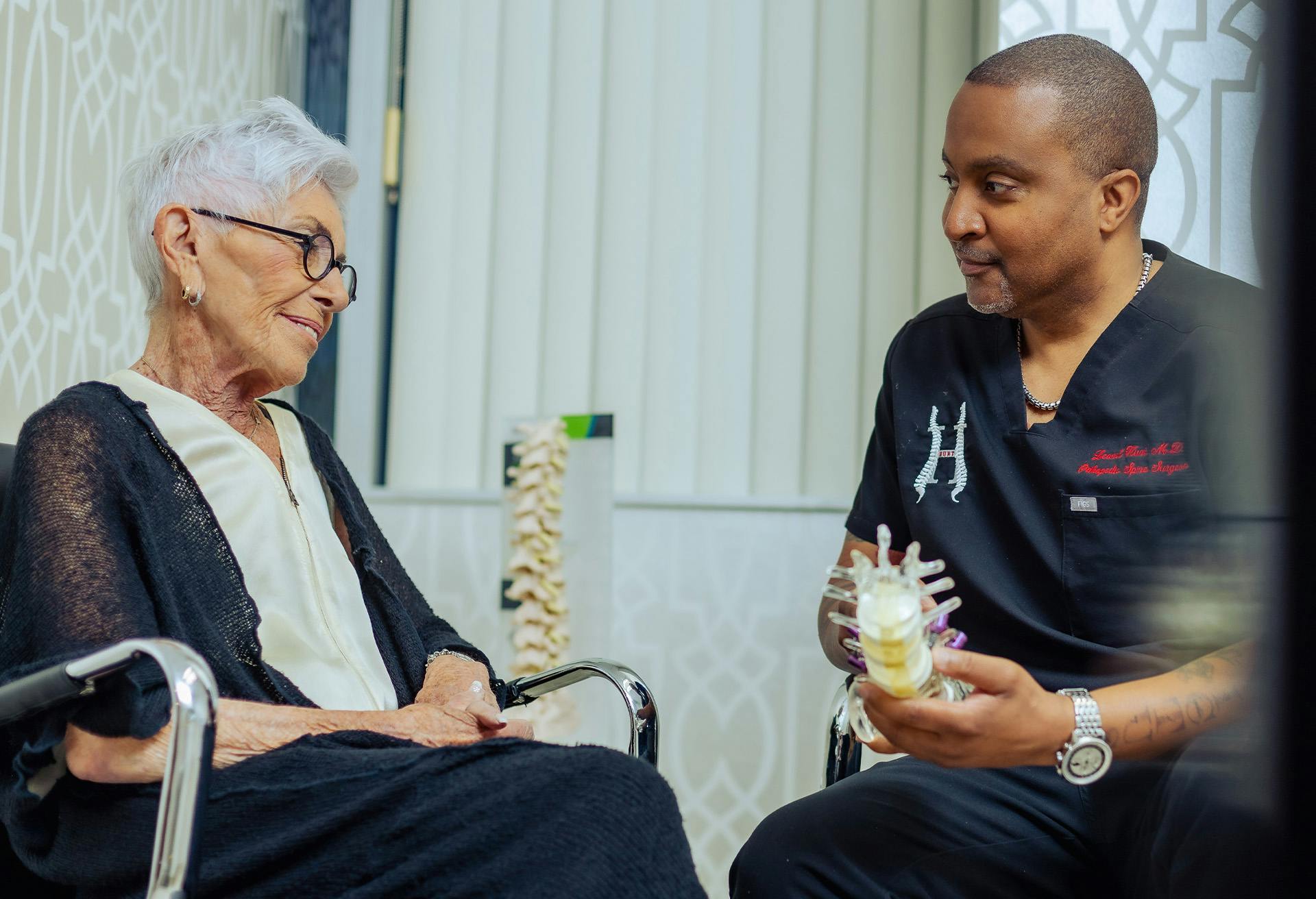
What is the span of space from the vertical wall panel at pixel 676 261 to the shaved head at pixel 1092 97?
4.87ft

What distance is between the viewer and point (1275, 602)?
1.17ft

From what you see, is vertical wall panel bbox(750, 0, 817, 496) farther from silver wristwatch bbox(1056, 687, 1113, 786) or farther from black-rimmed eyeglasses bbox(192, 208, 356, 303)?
silver wristwatch bbox(1056, 687, 1113, 786)

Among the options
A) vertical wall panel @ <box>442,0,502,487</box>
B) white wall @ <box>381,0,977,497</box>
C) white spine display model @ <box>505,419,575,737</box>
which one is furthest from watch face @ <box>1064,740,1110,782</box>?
vertical wall panel @ <box>442,0,502,487</box>

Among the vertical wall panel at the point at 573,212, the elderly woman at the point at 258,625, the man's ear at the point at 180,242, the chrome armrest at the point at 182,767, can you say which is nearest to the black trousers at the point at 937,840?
the elderly woman at the point at 258,625

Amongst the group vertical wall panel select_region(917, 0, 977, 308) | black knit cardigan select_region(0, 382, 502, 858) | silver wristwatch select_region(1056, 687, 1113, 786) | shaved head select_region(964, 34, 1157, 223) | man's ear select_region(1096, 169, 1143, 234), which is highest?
vertical wall panel select_region(917, 0, 977, 308)

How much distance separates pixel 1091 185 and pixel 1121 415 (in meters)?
0.33

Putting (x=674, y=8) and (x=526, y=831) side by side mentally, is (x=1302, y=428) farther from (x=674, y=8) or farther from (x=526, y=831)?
(x=674, y=8)

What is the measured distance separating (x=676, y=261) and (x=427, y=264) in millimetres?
715

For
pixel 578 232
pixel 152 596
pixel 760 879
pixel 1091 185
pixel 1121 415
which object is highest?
pixel 578 232

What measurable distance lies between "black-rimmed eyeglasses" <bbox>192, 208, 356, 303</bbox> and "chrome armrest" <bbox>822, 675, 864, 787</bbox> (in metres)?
0.99

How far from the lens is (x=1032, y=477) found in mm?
1477

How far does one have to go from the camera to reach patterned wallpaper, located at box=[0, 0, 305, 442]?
5.60 feet

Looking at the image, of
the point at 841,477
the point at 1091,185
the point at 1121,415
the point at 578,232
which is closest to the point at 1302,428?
the point at 1121,415

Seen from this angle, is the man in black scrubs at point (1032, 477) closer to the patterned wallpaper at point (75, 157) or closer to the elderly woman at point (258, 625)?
the elderly woman at point (258, 625)
